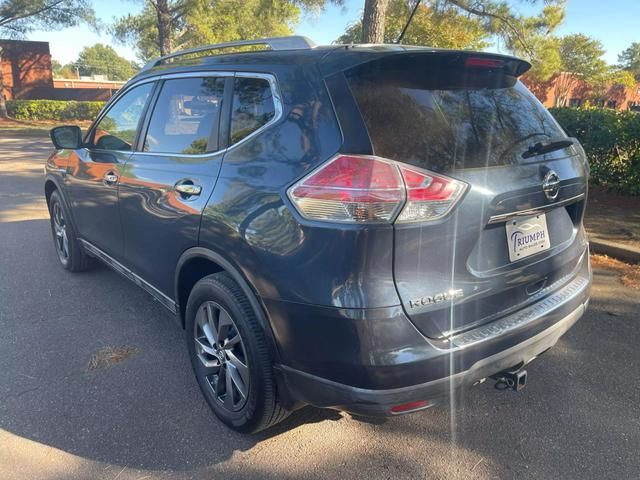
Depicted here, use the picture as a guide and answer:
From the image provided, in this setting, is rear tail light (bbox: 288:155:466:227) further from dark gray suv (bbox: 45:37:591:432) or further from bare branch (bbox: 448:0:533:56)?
bare branch (bbox: 448:0:533:56)

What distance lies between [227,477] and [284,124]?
5.32ft

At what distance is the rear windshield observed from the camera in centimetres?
197

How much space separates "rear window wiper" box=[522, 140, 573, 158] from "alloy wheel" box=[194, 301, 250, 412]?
1.58m

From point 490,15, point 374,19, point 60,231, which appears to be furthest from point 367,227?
point 490,15

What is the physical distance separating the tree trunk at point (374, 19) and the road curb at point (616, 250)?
5146 millimetres

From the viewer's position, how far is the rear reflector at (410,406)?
6.49 ft

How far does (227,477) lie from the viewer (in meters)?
2.31

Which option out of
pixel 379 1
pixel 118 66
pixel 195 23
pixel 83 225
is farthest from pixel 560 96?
pixel 118 66

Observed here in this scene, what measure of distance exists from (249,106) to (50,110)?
30.7 meters

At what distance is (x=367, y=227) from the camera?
1.85 m

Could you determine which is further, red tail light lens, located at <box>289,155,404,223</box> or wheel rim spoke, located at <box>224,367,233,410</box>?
wheel rim spoke, located at <box>224,367,233,410</box>

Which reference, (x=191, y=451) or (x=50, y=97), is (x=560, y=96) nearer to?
(x=50, y=97)

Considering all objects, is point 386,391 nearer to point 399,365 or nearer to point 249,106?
point 399,365

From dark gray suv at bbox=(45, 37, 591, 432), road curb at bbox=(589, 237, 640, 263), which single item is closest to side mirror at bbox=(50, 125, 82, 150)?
dark gray suv at bbox=(45, 37, 591, 432)
